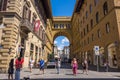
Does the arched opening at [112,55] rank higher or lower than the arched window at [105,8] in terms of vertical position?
lower

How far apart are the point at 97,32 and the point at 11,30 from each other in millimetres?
19559

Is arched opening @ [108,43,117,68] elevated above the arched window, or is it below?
below

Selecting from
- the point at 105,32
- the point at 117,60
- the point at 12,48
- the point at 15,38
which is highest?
the point at 105,32

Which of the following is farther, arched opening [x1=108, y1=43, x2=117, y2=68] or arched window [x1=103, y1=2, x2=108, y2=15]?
arched window [x1=103, y1=2, x2=108, y2=15]

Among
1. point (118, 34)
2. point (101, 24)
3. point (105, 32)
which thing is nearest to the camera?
point (118, 34)

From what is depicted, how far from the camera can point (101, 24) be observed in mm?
29484

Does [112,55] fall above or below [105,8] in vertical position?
below

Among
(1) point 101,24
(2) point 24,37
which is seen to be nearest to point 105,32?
(1) point 101,24

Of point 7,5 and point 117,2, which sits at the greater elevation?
point 117,2

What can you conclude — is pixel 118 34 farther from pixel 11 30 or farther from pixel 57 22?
pixel 57 22

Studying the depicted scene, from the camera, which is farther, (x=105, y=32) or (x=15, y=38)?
(x=105, y=32)

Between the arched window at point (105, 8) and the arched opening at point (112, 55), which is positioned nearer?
the arched opening at point (112, 55)

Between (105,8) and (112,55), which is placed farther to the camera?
(105,8)

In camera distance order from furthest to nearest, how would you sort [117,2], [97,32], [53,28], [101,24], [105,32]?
[53,28] < [97,32] < [101,24] < [105,32] < [117,2]
